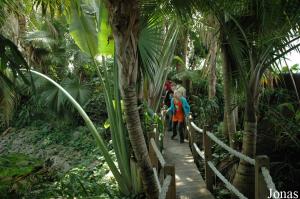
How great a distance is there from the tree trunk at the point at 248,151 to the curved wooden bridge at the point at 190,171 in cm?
37

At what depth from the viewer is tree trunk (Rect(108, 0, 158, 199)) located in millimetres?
4031

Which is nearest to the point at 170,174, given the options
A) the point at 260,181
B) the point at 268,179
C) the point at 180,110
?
the point at 260,181

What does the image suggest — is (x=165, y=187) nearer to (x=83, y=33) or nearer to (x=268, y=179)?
(x=268, y=179)

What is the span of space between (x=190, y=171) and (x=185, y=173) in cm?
16

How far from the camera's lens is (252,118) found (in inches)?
186

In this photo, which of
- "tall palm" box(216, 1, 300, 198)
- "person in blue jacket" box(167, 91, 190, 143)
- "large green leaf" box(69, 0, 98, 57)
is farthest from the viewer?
"person in blue jacket" box(167, 91, 190, 143)

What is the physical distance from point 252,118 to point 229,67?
5.04 ft

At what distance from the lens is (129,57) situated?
14.1ft

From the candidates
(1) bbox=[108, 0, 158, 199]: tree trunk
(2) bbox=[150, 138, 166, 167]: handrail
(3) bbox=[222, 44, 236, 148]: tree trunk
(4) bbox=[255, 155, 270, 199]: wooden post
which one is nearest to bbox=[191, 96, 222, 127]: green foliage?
(3) bbox=[222, 44, 236, 148]: tree trunk

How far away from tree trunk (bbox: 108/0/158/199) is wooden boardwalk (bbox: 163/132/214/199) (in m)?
0.70

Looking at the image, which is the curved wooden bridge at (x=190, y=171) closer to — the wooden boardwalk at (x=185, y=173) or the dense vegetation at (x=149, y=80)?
the wooden boardwalk at (x=185, y=173)

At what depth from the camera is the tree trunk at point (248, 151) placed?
4.61 metres

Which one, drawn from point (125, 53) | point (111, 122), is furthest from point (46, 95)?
point (125, 53)

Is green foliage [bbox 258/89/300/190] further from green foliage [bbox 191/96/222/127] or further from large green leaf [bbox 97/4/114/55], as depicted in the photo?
large green leaf [bbox 97/4/114/55]
